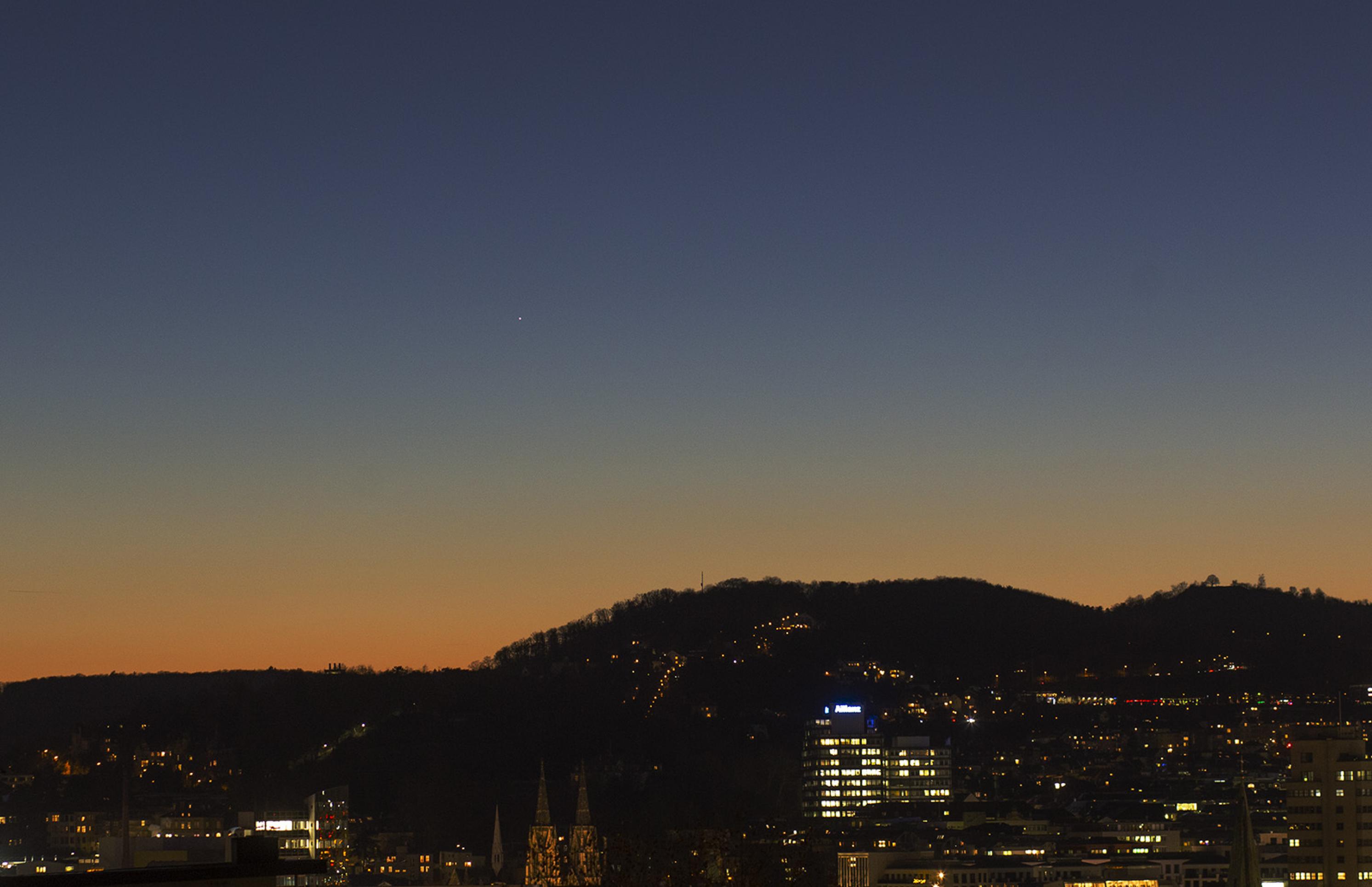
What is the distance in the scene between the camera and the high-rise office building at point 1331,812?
3041 inches

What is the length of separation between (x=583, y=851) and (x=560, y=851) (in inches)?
346

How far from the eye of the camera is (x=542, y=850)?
237 feet

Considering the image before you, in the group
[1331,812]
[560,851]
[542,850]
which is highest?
[1331,812]

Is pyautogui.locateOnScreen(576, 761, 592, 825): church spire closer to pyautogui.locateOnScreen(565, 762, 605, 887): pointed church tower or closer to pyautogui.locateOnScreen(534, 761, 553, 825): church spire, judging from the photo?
pyautogui.locateOnScreen(565, 762, 605, 887): pointed church tower

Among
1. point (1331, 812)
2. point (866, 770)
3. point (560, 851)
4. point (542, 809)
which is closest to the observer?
point (1331, 812)

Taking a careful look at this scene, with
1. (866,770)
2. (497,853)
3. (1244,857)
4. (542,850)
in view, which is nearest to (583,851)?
(542,850)

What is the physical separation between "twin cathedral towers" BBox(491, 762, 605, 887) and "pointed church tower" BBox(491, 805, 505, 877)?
3cm

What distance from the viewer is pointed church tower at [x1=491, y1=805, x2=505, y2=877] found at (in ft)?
363

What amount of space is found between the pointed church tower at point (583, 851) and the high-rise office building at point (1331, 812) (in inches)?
1055

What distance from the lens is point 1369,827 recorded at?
77.3m

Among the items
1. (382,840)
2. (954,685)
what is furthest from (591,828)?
(954,685)

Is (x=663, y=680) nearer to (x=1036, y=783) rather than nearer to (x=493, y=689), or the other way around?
(x=493, y=689)

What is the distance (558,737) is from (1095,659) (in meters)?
49.8

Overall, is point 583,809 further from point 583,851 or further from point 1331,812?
point 1331,812
